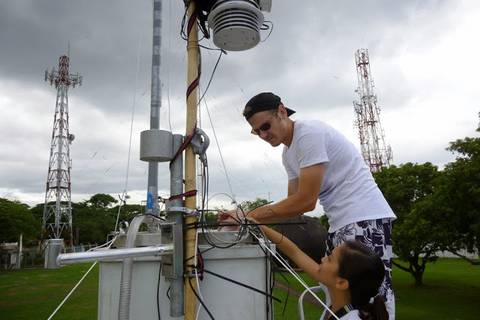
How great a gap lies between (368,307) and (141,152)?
1208 mm

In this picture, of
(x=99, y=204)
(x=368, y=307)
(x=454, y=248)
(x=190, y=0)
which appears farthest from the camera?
(x=99, y=204)

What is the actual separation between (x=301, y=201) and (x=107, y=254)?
3.05ft

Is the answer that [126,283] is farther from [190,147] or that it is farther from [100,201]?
[100,201]

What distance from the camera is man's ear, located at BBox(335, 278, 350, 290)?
177 centimetres

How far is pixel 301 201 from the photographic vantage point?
198cm

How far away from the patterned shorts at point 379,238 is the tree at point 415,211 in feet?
38.2

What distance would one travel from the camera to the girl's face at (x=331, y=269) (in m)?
1.79

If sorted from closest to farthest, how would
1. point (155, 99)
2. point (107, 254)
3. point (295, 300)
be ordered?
point (107, 254), point (155, 99), point (295, 300)

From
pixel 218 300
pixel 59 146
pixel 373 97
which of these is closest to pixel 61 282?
pixel 59 146

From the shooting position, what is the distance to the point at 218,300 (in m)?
1.91

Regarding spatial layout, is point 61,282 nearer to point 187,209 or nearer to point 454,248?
point 454,248

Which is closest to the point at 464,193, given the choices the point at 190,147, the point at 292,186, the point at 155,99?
the point at 155,99

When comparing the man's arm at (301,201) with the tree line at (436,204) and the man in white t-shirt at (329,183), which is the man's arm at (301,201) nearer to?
the man in white t-shirt at (329,183)

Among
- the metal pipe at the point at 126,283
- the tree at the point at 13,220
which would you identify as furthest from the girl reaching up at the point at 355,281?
the tree at the point at 13,220
